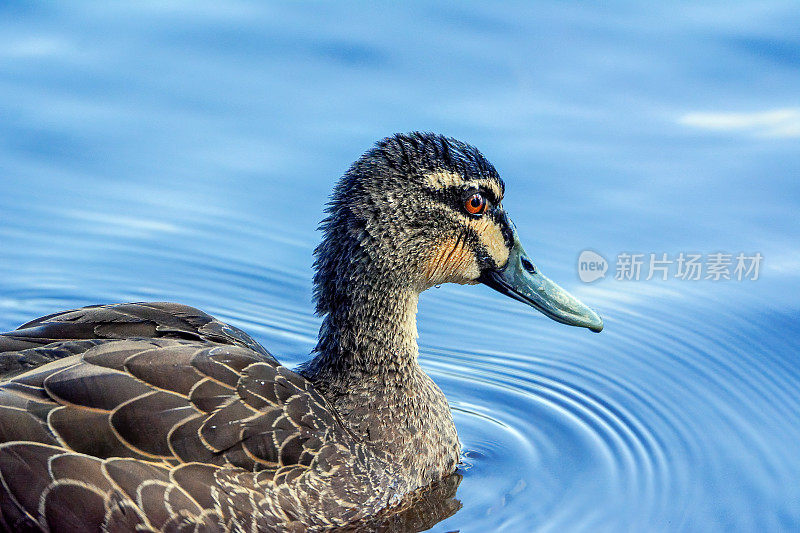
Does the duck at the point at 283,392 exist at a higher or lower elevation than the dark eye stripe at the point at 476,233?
lower

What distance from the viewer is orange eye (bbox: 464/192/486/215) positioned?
7406 millimetres

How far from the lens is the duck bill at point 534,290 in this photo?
778cm

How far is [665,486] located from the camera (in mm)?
7668

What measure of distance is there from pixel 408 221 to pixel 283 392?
1.22 metres

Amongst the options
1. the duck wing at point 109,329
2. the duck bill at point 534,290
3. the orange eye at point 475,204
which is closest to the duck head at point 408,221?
the orange eye at point 475,204

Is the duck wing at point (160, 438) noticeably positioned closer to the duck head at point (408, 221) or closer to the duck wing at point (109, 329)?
the duck wing at point (109, 329)

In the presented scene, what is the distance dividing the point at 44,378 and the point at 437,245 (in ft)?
7.65

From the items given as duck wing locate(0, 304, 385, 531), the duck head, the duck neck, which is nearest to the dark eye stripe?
the duck head

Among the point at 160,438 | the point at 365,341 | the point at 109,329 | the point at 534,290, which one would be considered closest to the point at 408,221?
the point at 365,341

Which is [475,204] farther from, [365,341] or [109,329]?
[109,329]

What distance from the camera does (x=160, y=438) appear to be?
6.35m

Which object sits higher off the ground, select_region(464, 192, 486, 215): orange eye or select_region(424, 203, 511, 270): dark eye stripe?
select_region(464, 192, 486, 215): orange eye

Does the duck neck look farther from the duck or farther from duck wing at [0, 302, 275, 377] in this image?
duck wing at [0, 302, 275, 377]

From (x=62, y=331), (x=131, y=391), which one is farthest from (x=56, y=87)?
(x=131, y=391)
